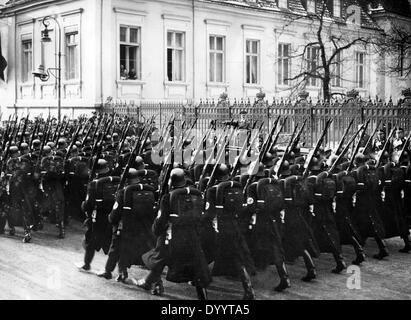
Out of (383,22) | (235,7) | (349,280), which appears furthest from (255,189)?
(383,22)

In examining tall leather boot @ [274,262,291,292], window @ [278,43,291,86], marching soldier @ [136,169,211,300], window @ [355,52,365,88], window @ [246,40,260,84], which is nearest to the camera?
marching soldier @ [136,169,211,300]

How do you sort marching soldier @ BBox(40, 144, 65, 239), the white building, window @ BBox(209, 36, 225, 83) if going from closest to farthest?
marching soldier @ BBox(40, 144, 65, 239) < the white building < window @ BBox(209, 36, 225, 83)

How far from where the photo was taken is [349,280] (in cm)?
911

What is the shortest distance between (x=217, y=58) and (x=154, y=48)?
3.56m

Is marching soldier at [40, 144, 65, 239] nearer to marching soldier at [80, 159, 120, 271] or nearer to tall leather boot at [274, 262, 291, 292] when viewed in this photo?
marching soldier at [80, 159, 120, 271]

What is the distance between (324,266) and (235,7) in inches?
802

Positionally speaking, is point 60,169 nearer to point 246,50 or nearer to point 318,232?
point 318,232

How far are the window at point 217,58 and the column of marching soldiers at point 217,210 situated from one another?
52.5ft

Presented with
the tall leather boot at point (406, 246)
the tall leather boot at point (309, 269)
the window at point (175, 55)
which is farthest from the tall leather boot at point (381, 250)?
the window at point (175, 55)

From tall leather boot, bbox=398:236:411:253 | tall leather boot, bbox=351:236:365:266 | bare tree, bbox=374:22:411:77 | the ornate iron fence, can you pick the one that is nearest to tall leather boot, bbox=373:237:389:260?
tall leather boot, bbox=351:236:365:266

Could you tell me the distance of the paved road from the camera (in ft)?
27.5

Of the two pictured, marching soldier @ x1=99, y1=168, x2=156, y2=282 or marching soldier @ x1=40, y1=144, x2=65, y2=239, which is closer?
marching soldier @ x1=99, y1=168, x2=156, y2=282

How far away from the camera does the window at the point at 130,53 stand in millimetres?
25484

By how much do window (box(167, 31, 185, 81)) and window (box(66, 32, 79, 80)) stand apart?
143 inches
